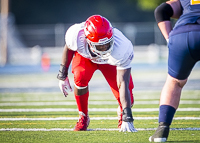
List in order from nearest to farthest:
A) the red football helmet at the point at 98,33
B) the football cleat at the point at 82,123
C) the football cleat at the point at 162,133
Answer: the football cleat at the point at 162,133
the red football helmet at the point at 98,33
the football cleat at the point at 82,123

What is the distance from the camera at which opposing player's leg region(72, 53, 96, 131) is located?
181 inches

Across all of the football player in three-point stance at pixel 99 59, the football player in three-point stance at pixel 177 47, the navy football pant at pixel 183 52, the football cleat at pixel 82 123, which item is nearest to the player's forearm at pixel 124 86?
the football player in three-point stance at pixel 99 59

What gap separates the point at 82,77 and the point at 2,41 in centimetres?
1804

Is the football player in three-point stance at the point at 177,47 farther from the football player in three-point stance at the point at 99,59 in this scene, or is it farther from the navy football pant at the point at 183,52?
the football player in three-point stance at the point at 99,59

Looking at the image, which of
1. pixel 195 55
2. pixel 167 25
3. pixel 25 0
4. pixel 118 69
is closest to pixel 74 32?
pixel 118 69

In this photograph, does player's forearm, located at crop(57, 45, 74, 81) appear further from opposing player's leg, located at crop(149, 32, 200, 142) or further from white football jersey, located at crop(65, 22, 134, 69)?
opposing player's leg, located at crop(149, 32, 200, 142)

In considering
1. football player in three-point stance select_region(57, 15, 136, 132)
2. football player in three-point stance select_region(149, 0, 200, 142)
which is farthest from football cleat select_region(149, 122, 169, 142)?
football player in three-point stance select_region(57, 15, 136, 132)

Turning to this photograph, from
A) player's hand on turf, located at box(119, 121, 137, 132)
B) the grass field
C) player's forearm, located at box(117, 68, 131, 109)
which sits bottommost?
the grass field

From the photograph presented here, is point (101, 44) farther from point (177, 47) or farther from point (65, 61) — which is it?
point (177, 47)

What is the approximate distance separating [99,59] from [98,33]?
493 millimetres

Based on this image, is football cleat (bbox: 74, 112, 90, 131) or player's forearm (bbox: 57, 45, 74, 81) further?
player's forearm (bbox: 57, 45, 74, 81)

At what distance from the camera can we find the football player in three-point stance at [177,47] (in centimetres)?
338

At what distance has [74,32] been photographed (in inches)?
180

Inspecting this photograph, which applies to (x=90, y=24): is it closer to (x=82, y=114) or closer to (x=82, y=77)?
(x=82, y=77)
